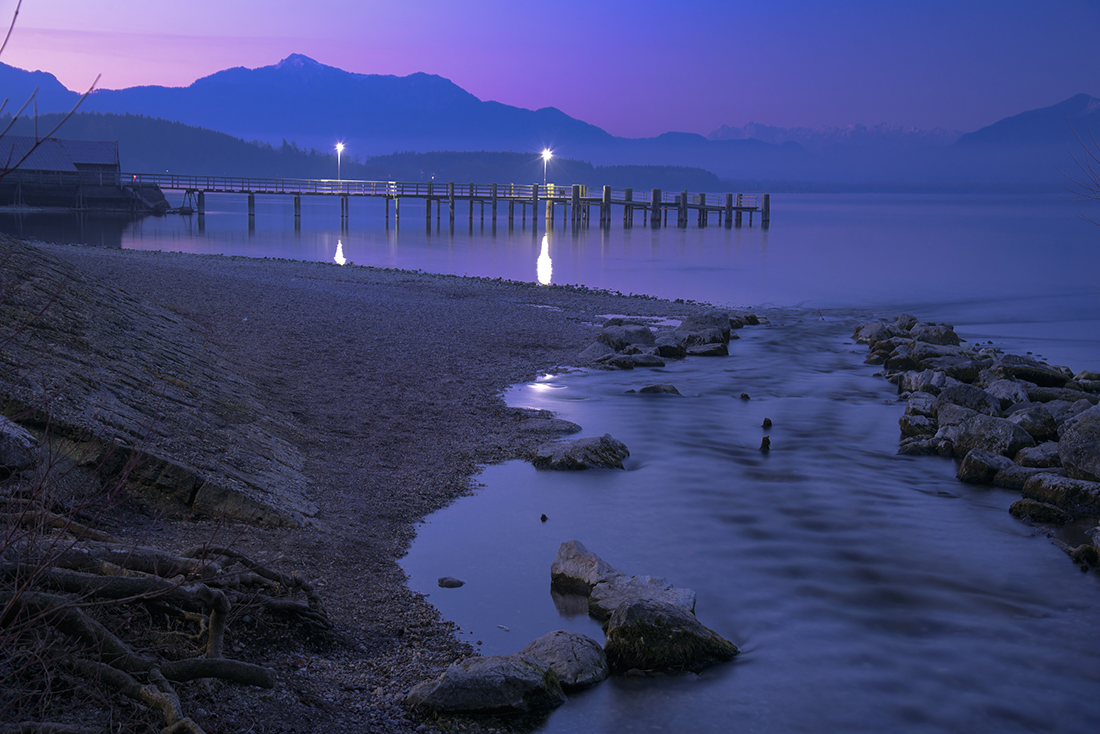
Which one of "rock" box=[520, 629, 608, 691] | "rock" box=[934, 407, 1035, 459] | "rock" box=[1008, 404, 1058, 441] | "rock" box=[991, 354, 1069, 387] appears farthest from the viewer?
"rock" box=[991, 354, 1069, 387]

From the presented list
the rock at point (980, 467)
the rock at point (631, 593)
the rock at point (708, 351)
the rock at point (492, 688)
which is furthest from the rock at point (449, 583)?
the rock at point (708, 351)

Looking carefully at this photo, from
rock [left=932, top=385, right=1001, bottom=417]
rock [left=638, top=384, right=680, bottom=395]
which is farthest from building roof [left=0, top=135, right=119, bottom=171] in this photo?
rock [left=932, top=385, right=1001, bottom=417]

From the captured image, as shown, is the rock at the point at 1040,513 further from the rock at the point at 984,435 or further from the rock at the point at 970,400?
the rock at the point at 970,400

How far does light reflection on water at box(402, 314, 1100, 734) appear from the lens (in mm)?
5496

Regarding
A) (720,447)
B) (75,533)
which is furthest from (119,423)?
(720,447)

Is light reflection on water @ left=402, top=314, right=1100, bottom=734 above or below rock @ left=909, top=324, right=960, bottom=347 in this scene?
below

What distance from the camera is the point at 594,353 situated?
53.1 ft

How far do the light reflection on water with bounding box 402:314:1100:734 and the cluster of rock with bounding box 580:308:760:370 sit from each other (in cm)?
382

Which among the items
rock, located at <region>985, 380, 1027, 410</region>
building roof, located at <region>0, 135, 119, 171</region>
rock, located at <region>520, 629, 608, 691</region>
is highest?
building roof, located at <region>0, 135, 119, 171</region>

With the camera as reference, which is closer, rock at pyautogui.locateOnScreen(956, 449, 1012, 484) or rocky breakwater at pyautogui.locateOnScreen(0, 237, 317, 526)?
rocky breakwater at pyautogui.locateOnScreen(0, 237, 317, 526)

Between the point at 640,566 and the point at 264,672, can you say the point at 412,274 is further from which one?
the point at 264,672

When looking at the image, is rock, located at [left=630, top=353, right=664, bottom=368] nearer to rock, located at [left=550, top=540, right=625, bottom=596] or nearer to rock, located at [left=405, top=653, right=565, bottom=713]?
rock, located at [left=550, top=540, right=625, bottom=596]

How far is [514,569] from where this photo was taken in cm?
717

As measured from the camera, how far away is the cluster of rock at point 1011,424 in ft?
29.5
